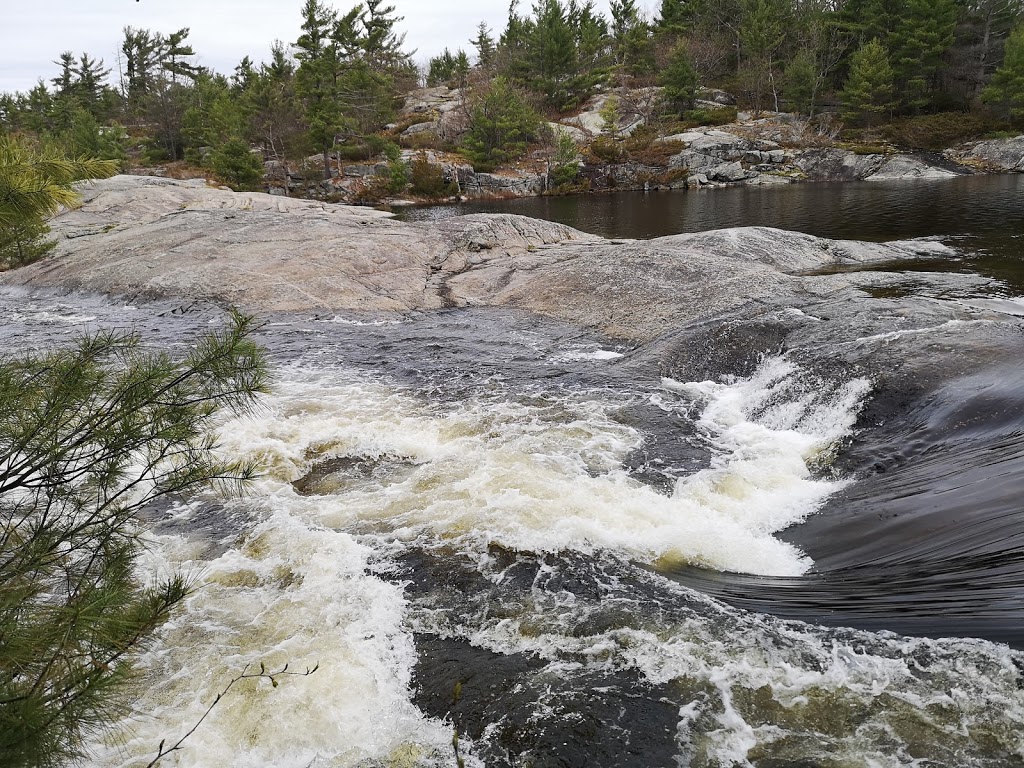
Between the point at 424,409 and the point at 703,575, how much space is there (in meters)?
5.13

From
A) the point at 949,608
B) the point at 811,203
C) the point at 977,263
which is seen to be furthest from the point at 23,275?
the point at 811,203

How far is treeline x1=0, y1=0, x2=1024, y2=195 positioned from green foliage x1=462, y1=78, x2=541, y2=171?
126 mm

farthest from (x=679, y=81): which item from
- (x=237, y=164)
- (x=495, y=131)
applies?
(x=237, y=164)

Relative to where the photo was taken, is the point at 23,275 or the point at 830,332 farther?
the point at 23,275

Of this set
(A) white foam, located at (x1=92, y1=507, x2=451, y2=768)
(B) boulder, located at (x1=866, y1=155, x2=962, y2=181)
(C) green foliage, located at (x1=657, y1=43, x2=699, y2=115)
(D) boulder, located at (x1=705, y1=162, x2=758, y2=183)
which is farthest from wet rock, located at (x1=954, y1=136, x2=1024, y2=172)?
(A) white foam, located at (x1=92, y1=507, x2=451, y2=768)

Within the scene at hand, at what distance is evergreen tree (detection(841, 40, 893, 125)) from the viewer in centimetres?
5197

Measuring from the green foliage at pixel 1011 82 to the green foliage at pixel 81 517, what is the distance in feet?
204

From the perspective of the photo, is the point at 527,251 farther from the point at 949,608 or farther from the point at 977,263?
the point at 949,608

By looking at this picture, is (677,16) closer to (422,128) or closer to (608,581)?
(422,128)

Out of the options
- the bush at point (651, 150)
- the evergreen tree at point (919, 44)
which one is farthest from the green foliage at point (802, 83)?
the bush at point (651, 150)

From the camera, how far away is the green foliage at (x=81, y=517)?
7.36 feet

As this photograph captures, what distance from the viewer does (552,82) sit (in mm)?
66812

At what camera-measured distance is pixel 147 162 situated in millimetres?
53500

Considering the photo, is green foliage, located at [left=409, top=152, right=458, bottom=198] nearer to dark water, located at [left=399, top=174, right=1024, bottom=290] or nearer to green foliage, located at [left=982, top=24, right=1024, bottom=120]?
dark water, located at [left=399, top=174, right=1024, bottom=290]
